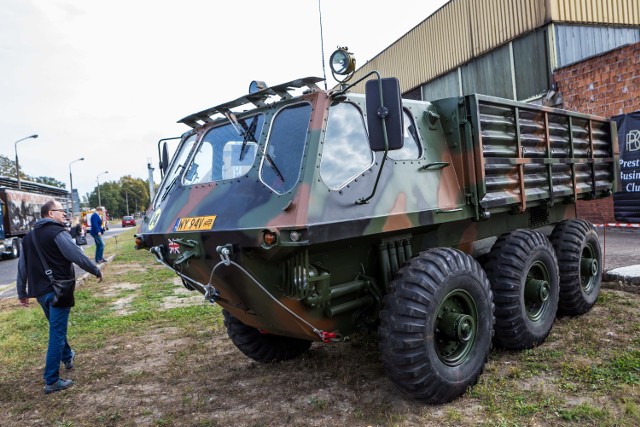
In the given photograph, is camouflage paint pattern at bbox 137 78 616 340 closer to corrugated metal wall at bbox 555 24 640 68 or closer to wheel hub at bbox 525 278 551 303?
wheel hub at bbox 525 278 551 303

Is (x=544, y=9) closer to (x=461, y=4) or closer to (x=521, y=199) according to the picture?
(x=461, y=4)

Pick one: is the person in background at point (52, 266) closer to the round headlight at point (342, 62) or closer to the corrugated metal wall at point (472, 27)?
the round headlight at point (342, 62)

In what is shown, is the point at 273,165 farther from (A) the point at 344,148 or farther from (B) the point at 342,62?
(B) the point at 342,62

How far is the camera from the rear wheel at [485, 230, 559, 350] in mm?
4418

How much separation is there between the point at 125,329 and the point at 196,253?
3.60m

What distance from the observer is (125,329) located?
21.8 ft

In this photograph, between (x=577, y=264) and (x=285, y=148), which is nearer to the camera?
(x=285, y=148)

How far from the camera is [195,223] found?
3717 millimetres

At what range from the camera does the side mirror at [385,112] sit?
3156 millimetres

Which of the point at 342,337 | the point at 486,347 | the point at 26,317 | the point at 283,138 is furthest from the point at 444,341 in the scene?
the point at 26,317

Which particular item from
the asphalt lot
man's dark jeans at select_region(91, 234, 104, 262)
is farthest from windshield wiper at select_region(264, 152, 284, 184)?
man's dark jeans at select_region(91, 234, 104, 262)

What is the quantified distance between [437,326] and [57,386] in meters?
3.35

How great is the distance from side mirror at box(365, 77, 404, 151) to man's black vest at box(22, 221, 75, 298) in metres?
3.24

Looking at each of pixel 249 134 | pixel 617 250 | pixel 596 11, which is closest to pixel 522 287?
pixel 249 134
